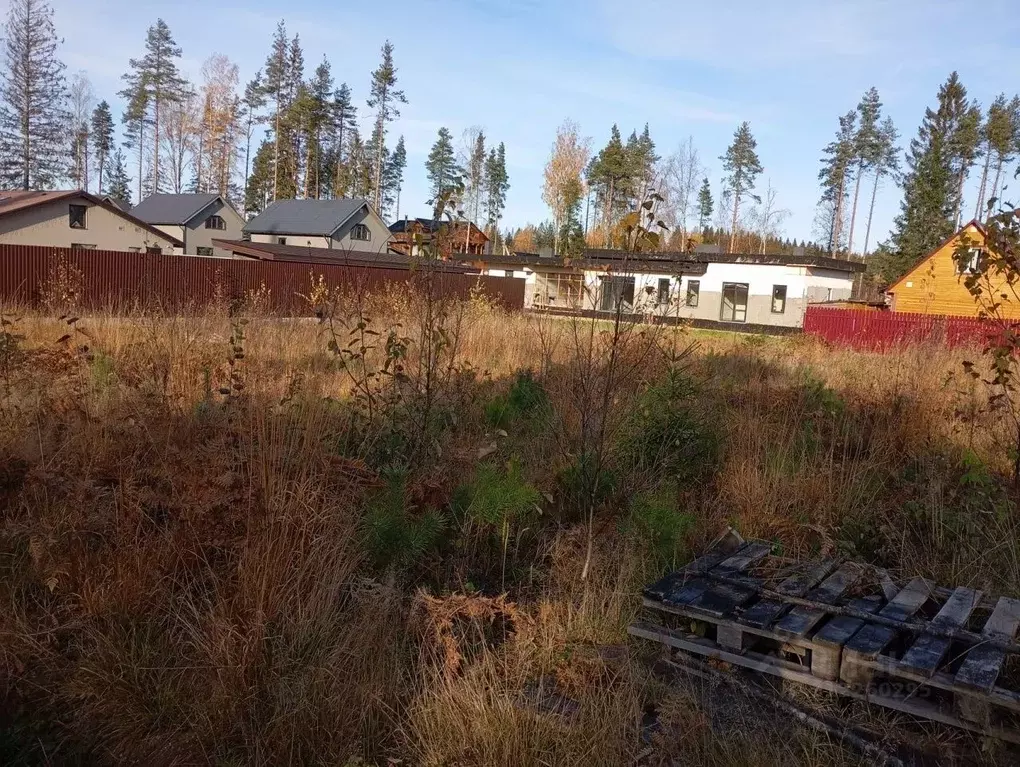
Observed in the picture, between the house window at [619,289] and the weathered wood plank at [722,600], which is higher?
the house window at [619,289]

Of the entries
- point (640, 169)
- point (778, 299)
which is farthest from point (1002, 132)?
point (640, 169)

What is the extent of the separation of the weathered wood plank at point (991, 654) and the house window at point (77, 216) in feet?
137

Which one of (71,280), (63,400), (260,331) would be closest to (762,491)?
(63,400)

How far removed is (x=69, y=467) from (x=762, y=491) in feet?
14.0

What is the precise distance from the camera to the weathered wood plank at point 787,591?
3.20 metres

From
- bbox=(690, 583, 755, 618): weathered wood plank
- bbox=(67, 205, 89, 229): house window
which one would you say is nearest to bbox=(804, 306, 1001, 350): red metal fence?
bbox=(690, 583, 755, 618): weathered wood plank

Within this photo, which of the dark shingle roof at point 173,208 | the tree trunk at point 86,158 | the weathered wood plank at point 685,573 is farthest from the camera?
the tree trunk at point 86,158

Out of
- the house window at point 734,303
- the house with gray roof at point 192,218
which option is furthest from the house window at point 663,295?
the house with gray roof at point 192,218

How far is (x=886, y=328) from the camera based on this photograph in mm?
18500

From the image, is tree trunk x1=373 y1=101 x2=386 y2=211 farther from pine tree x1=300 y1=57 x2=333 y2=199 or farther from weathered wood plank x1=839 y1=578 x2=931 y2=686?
weathered wood plank x1=839 y1=578 x2=931 y2=686

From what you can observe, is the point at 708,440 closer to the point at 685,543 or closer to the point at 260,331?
the point at 685,543

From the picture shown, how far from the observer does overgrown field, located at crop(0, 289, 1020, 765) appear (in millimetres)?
2922

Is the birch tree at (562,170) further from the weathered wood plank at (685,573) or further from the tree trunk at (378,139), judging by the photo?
the weathered wood plank at (685,573)

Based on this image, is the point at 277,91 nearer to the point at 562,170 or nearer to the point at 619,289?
the point at 562,170
